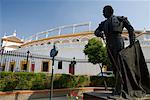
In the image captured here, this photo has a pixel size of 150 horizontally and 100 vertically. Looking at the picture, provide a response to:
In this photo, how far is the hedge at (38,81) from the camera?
857 centimetres

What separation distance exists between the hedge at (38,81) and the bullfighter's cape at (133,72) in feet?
20.5

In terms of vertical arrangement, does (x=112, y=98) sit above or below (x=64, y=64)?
below

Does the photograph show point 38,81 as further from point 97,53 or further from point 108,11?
point 108,11

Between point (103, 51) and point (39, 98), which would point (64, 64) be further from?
point (39, 98)

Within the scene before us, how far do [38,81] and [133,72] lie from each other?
6.82 m

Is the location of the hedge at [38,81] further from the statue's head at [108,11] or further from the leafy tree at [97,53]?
the statue's head at [108,11]

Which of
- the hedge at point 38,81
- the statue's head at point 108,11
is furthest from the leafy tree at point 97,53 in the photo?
the statue's head at point 108,11

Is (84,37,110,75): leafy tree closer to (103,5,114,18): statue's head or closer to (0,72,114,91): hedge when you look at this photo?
(0,72,114,91): hedge

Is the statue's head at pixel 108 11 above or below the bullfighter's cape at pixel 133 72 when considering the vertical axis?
above

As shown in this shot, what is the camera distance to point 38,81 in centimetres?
995

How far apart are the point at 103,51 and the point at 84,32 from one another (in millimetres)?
12292

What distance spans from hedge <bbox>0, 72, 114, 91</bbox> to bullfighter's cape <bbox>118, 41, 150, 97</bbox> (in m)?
6.24

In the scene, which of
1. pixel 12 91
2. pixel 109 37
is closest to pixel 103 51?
pixel 12 91

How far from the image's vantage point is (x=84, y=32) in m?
26.5
